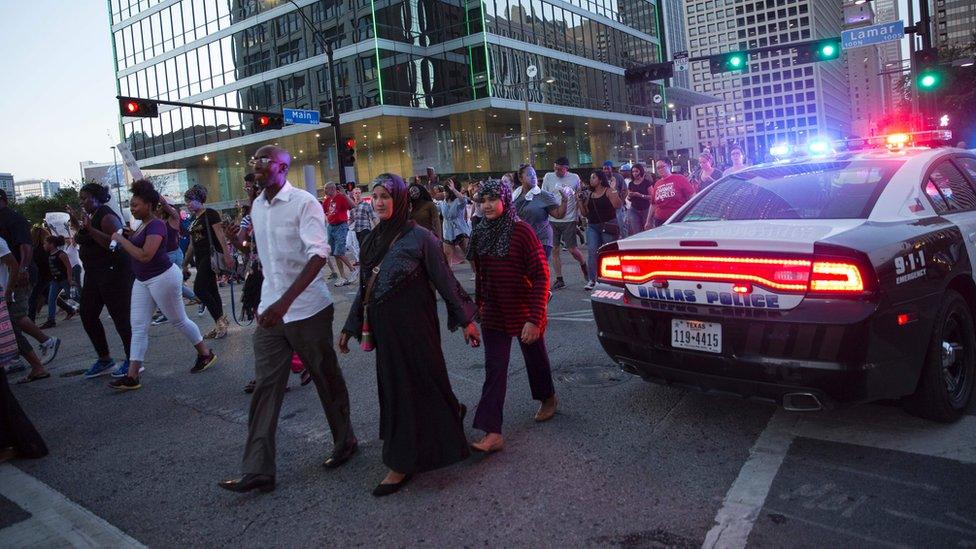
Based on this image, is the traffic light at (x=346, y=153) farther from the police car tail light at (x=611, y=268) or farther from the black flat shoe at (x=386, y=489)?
the black flat shoe at (x=386, y=489)

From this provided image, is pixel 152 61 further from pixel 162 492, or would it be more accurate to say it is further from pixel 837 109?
pixel 837 109

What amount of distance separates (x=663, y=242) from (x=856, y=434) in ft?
4.75

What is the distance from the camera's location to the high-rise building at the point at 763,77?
165625mm

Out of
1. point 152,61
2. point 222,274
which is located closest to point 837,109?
point 152,61

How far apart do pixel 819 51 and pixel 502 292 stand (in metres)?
21.2

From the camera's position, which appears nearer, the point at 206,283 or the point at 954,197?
the point at 954,197

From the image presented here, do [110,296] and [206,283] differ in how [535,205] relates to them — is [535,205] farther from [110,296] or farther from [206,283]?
[110,296]

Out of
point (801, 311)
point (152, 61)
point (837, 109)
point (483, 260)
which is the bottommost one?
point (801, 311)

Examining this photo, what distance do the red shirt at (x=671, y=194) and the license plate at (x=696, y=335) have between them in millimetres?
5864

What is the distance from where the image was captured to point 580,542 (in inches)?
110

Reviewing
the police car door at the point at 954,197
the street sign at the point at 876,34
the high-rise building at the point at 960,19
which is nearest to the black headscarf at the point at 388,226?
the police car door at the point at 954,197

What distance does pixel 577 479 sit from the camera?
342cm

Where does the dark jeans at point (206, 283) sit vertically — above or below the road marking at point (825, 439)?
above

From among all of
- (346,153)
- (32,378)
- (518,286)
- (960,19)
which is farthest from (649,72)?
(960,19)
